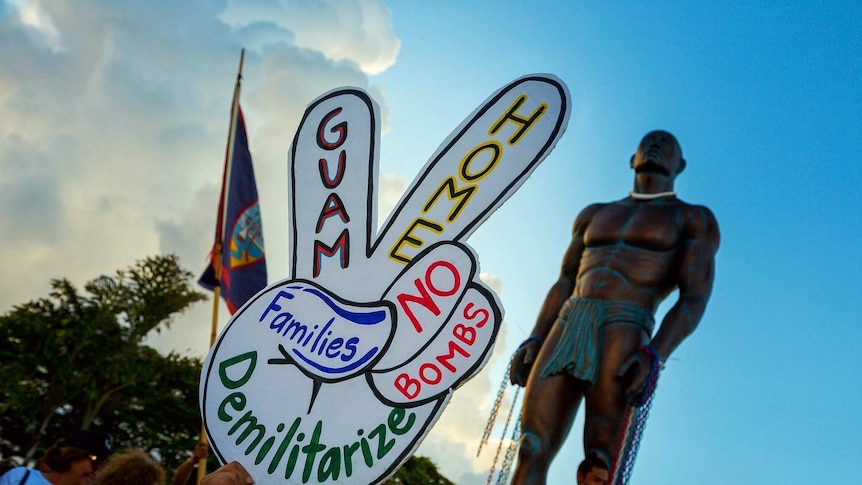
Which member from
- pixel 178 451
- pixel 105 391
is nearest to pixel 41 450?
pixel 105 391

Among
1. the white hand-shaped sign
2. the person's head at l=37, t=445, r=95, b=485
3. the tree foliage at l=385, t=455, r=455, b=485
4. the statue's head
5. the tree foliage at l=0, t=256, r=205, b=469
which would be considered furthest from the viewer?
the tree foliage at l=385, t=455, r=455, b=485

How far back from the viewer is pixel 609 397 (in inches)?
206

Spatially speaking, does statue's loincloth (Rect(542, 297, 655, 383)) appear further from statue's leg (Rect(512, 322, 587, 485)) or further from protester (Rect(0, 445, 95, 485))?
protester (Rect(0, 445, 95, 485))

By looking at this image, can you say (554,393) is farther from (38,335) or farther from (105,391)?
(38,335)

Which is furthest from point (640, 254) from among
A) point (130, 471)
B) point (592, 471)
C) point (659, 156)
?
point (130, 471)

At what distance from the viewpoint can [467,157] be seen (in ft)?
8.77

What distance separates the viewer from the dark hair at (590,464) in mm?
4844

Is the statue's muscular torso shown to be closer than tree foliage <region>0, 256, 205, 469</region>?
Yes

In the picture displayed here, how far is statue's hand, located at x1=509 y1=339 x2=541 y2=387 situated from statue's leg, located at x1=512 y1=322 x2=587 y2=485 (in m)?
0.17

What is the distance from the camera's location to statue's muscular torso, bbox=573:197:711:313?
5.58 m

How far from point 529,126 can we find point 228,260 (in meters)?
6.89

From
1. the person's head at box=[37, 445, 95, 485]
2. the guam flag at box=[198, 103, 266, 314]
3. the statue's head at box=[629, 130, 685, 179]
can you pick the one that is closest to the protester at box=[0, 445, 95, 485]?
the person's head at box=[37, 445, 95, 485]

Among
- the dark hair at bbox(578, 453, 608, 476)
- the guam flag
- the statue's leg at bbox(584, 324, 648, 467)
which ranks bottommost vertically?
the dark hair at bbox(578, 453, 608, 476)

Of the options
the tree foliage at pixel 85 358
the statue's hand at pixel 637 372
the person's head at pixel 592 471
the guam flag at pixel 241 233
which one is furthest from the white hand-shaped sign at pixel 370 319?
the tree foliage at pixel 85 358
